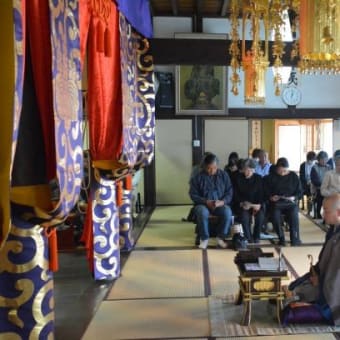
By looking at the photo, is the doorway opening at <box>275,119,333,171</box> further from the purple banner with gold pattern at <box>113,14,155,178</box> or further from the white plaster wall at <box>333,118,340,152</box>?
the purple banner with gold pattern at <box>113,14,155,178</box>

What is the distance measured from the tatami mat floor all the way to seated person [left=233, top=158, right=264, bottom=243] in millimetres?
251

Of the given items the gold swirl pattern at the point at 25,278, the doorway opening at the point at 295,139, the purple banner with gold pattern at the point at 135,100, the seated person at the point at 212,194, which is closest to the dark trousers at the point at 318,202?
the seated person at the point at 212,194

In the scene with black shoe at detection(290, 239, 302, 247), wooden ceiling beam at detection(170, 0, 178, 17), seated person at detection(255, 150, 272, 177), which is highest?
wooden ceiling beam at detection(170, 0, 178, 17)

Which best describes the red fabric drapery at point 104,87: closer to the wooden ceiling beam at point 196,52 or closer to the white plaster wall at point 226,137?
the wooden ceiling beam at point 196,52

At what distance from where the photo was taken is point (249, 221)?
5.52 metres

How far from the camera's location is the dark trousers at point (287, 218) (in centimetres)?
539

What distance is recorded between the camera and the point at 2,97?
1468 mm

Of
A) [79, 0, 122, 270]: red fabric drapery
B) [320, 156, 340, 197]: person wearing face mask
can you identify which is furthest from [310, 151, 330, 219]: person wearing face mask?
[79, 0, 122, 270]: red fabric drapery

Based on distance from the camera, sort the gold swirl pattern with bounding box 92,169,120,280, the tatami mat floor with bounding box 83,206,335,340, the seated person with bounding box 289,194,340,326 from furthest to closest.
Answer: the gold swirl pattern with bounding box 92,169,120,280 → the tatami mat floor with bounding box 83,206,335,340 → the seated person with bounding box 289,194,340,326

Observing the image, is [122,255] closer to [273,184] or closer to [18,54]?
[273,184]

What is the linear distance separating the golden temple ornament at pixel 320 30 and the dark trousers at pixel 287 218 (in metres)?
2.67

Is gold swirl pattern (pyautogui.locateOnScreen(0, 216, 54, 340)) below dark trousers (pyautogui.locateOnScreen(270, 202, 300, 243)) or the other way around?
the other way around

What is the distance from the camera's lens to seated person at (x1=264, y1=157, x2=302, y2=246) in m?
5.48

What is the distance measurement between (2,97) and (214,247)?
412 cm
